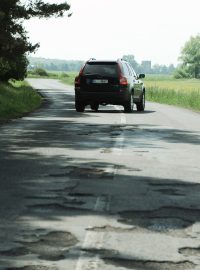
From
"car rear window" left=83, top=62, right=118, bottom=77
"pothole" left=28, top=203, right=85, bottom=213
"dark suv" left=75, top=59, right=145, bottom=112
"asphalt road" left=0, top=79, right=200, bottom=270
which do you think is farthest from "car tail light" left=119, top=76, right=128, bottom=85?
"pothole" left=28, top=203, right=85, bottom=213

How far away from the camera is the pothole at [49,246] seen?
4629mm

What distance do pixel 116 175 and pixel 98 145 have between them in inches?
146

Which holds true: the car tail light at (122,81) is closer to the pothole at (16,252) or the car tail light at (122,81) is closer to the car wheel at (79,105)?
the car wheel at (79,105)

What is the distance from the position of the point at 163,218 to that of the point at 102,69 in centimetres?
1723

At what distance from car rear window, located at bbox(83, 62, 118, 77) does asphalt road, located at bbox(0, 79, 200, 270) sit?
31.7 feet

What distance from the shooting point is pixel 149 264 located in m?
4.41

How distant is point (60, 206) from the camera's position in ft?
A: 21.2

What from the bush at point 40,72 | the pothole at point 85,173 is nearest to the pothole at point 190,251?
the pothole at point 85,173

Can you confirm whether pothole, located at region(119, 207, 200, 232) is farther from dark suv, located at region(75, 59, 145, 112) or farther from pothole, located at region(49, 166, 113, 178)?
dark suv, located at region(75, 59, 145, 112)

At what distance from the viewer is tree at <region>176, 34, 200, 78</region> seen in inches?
6964

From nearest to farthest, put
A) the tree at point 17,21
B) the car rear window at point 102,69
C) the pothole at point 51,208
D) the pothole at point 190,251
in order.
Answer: the pothole at point 190,251
the pothole at point 51,208
the car rear window at point 102,69
the tree at point 17,21

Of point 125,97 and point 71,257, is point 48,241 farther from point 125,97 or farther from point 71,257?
point 125,97

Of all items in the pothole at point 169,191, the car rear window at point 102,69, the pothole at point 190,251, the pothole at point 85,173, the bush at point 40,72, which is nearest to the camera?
the pothole at point 190,251

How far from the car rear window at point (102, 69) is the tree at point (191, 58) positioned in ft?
510
